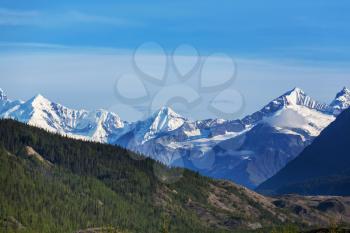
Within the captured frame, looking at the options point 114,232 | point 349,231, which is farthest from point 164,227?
point 349,231

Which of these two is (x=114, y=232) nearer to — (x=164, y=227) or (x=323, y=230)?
(x=164, y=227)

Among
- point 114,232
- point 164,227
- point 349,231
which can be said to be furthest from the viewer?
point 349,231

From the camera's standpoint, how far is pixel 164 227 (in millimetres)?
134625

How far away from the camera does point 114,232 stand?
14700cm

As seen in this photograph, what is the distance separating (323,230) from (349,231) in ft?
28.4

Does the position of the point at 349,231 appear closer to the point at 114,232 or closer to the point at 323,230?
the point at 323,230

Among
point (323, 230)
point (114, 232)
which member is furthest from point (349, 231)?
point (114, 232)

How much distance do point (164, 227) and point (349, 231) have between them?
7118 cm

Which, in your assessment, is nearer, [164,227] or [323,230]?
[164,227]

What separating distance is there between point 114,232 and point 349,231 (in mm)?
67770

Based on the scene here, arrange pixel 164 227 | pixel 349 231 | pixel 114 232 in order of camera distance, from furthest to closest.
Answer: pixel 349 231, pixel 114 232, pixel 164 227

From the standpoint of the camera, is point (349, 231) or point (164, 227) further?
point (349, 231)

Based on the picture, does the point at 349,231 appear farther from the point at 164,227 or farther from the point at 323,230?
the point at 164,227
